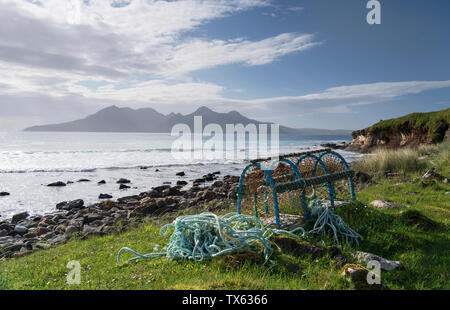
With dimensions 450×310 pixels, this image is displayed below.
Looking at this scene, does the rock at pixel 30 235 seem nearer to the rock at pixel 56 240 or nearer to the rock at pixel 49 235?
the rock at pixel 49 235

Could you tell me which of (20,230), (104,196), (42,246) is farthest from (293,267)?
(104,196)

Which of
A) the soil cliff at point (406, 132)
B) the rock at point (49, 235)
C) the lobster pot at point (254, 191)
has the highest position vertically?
the soil cliff at point (406, 132)

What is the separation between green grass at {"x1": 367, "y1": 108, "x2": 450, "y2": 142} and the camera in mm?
27969

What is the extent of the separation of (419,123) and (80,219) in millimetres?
33793

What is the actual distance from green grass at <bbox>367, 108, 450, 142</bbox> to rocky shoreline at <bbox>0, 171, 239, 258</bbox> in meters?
24.8

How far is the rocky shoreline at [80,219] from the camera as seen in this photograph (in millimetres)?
8055

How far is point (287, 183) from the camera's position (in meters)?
5.07

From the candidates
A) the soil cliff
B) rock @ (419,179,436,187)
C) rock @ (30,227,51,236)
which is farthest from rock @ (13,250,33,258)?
the soil cliff

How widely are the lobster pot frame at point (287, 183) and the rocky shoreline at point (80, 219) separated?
4.55m

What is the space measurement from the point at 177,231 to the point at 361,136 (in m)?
43.1

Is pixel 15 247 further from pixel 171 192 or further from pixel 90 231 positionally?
pixel 171 192

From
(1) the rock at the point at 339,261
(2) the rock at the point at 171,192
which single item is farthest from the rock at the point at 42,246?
(2) the rock at the point at 171,192

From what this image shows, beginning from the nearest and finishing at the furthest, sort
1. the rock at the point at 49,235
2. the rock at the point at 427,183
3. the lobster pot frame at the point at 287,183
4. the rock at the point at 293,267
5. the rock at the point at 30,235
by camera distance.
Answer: the rock at the point at 293,267 < the lobster pot frame at the point at 287,183 < the rock at the point at 49,235 < the rock at the point at 30,235 < the rock at the point at 427,183

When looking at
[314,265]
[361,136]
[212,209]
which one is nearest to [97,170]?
[212,209]
